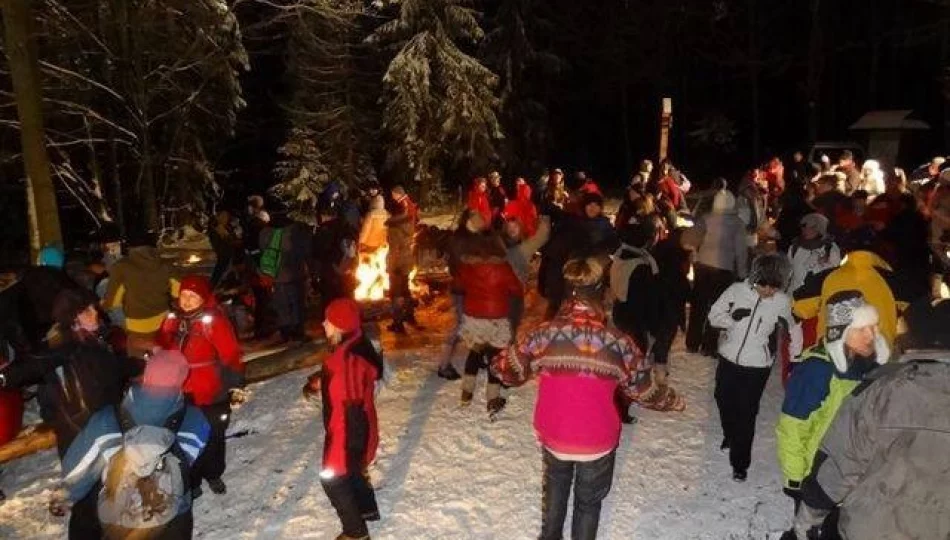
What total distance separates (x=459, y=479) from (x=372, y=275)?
19.3 ft

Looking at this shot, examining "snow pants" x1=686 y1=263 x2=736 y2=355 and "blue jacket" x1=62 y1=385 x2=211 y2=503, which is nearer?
"blue jacket" x1=62 y1=385 x2=211 y2=503

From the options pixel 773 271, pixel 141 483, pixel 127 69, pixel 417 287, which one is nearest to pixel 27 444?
pixel 141 483

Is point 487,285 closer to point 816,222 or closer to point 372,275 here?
point 816,222

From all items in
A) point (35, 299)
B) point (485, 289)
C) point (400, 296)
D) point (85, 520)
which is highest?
point (35, 299)

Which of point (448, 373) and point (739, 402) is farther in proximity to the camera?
point (448, 373)

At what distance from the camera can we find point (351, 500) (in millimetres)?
5496

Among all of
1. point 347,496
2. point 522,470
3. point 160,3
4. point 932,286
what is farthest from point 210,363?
point 160,3

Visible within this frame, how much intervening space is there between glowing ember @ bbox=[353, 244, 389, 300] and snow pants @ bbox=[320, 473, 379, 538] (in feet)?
19.3

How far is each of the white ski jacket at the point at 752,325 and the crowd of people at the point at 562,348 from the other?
1 centimetres

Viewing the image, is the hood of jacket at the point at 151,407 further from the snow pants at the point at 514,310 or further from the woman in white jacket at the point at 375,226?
the woman in white jacket at the point at 375,226

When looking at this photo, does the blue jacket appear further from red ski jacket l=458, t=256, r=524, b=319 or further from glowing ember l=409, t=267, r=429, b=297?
glowing ember l=409, t=267, r=429, b=297

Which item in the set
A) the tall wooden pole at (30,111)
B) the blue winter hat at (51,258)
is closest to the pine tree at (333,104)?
the tall wooden pole at (30,111)

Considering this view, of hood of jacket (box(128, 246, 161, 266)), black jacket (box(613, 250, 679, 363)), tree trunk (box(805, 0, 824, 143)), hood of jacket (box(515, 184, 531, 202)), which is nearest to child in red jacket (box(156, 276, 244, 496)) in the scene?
hood of jacket (box(128, 246, 161, 266))

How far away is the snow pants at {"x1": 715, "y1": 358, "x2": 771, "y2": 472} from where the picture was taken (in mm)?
6262
